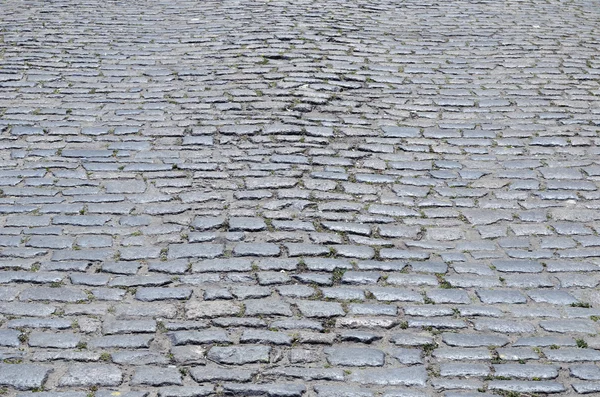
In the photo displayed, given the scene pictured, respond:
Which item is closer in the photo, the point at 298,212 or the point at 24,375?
the point at 24,375

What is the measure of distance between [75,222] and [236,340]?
1780 millimetres

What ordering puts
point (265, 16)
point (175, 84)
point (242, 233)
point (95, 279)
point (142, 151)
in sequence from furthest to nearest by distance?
point (265, 16), point (175, 84), point (142, 151), point (242, 233), point (95, 279)

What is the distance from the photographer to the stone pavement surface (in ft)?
13.3

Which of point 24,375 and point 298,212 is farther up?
point 24,375

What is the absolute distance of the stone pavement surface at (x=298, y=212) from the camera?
4043 millimetres

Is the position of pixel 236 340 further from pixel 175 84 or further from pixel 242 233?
pixel 175 84

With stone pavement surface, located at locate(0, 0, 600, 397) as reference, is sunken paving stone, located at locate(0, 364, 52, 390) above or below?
above

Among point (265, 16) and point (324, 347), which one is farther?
point (265, 16)

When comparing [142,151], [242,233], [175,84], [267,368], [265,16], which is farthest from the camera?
[265,16]

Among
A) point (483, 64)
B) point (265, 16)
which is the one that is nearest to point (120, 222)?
point (483, 64)

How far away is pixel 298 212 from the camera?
5574 mm

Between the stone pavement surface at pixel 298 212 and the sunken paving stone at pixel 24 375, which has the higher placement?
the sunken paving stone at pixel 24 375

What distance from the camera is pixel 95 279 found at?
474 centimetres

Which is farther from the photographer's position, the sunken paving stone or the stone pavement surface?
the stone pavement surface
